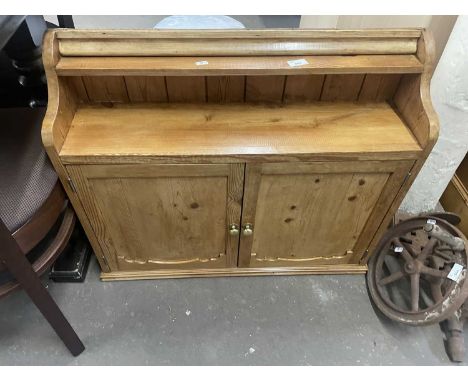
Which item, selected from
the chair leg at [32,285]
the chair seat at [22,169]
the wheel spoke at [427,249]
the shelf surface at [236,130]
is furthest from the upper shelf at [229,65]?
the wheel spoke at [427,249]

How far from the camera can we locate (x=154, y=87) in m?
0.98

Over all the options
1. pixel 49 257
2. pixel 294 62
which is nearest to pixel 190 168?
pixel 294 62

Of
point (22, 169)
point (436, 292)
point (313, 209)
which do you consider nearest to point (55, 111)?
point (22, 169)

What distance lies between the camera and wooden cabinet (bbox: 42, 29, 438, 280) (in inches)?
33.6

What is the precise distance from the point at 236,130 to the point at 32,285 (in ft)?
2.18

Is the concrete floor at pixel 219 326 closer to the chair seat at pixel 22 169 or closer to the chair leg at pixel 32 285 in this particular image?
the chair leg at pixel 32 285

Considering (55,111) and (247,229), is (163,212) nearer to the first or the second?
(247,229)

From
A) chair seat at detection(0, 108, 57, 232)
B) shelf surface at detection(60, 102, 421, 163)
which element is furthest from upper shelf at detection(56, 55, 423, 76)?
chair seat at detection(0, 108, 57, 232)

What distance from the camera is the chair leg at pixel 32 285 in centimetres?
77

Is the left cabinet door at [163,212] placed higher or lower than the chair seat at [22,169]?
lower

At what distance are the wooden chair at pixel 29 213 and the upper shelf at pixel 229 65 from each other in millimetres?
289

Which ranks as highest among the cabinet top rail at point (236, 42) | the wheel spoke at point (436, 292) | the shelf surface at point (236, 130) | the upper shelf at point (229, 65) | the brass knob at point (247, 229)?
the cabinet top rail at point (236, 42)

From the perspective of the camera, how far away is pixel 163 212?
1035mm

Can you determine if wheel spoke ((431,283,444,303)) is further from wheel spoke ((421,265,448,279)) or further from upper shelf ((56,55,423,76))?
upper shelf ((56,55,423,76))
